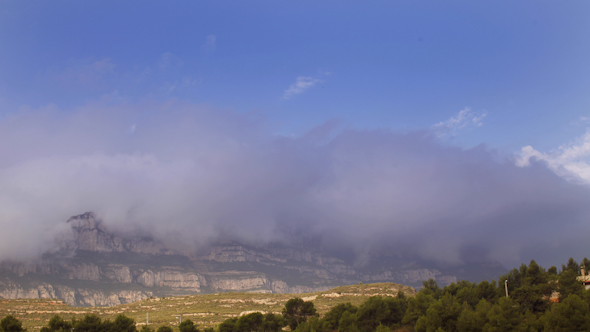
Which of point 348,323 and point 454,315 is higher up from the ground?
point 454,315

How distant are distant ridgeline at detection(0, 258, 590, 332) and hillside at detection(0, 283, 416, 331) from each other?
95.9 feet

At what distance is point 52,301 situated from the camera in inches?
6063

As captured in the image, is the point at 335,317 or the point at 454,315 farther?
the point at 335,317

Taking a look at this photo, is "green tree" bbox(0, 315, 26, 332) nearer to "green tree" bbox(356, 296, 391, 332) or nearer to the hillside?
the hillside

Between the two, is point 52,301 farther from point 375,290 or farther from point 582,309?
point 582,309

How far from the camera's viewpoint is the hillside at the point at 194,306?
13050 centimetres

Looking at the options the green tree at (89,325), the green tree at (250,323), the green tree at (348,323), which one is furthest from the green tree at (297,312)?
the green tree at (89,325)

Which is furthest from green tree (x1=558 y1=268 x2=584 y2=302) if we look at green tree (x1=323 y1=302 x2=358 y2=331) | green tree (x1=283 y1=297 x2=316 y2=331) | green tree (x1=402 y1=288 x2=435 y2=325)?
green tree (x1=283 y1=297 x2=316 y2=331)

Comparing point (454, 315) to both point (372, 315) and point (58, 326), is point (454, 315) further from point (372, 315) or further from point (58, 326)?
point (58, 326)

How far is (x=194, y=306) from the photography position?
502 ft

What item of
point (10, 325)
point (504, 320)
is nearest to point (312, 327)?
point (504, 320)

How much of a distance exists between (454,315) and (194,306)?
104m

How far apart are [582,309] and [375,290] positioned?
9548 centimetres

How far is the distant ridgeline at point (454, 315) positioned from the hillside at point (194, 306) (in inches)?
1151
